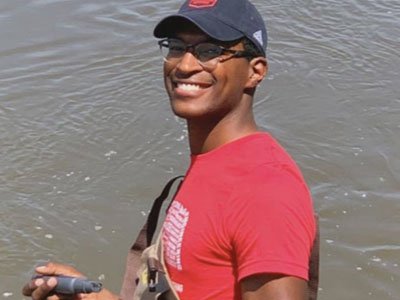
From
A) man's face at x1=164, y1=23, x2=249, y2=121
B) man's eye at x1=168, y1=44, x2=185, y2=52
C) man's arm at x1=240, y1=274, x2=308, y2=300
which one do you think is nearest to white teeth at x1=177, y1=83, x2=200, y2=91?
man's face at x1=164, y1=23, x2=249, y2=121

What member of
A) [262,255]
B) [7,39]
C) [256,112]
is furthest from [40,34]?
[262,255]

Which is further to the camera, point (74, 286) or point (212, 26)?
point (74, 286)

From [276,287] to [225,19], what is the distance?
0.80 m

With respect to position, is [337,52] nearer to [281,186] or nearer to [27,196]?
[27,196]

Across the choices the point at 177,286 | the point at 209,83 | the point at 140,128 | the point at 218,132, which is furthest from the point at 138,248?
the point at 140,128

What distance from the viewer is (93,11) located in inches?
377

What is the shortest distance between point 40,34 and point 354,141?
388 centimetres

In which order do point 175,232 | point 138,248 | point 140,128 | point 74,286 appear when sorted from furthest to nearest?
point 140,128
point 138,248
point 74,286
point 175,232

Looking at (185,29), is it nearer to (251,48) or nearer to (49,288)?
(251,48)

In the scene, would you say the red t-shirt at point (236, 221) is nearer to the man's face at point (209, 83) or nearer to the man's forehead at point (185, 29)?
the man's face at point (209, 83)

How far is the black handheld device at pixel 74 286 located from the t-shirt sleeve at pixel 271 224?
0.65 m

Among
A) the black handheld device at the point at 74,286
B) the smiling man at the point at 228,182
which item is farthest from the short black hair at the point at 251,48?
the black handheld device at the point at 74,286

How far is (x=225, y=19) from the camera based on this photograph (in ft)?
8.05

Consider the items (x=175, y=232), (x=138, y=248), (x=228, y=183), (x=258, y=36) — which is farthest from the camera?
(x=138, y=248)
